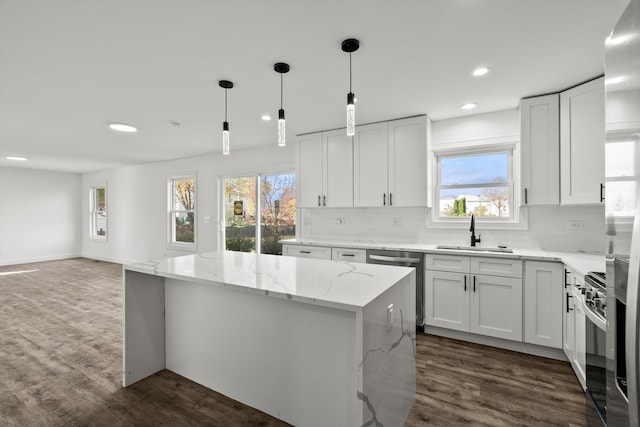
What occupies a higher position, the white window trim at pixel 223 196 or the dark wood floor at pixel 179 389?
the white window trim at pixel 223 196

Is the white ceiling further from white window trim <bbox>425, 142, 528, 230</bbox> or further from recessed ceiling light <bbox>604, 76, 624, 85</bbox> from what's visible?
recessed ceiling light <bbox>604, 76, 624, 85</bbox>

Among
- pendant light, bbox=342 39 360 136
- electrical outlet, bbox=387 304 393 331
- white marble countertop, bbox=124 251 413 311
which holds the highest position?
pendant light, bbox=342 39 360 136

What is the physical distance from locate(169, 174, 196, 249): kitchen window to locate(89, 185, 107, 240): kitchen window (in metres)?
2.85

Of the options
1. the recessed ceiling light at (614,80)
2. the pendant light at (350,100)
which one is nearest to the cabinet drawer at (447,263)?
the pendant light at (350,100)

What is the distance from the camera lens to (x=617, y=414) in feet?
2.73

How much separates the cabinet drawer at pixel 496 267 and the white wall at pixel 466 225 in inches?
25.3

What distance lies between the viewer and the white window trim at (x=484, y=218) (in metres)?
3.32

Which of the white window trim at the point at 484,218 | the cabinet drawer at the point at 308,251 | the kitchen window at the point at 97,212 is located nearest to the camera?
the white window trim at the point at 484,218

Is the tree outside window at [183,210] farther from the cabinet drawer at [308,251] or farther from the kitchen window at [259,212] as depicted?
the cabinet drawer at [308,251]

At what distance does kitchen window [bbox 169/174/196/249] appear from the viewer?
6.12 m

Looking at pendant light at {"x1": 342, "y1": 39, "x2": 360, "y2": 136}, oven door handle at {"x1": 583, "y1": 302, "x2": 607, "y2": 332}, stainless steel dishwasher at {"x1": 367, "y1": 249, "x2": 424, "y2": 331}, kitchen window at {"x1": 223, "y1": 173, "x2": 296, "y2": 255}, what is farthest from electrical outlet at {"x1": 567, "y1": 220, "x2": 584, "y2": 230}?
kitchen window at {"x1": 223, "y1": 173, "x2": 296, "y2": 255}

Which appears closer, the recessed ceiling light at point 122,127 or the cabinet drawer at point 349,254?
the cabinet drawer at point 349,254

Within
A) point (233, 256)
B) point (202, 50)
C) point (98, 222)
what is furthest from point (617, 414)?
point (98, 222)

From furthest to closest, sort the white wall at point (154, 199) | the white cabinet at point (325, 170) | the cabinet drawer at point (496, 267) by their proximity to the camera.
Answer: the white wall at point (154, 199) < the white cabinet at point (325, 170) < the cabinet drawer at point (496, 267)
